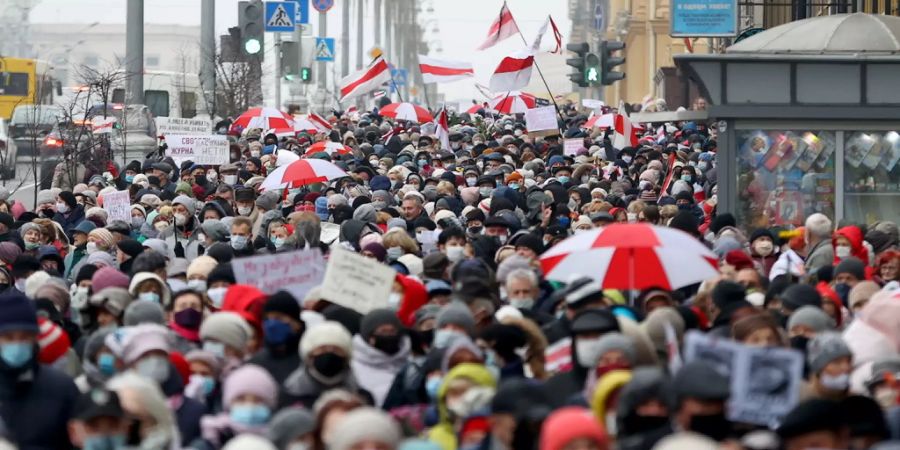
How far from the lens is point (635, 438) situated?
7.35 meters

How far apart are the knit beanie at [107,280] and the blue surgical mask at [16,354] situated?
3.11m

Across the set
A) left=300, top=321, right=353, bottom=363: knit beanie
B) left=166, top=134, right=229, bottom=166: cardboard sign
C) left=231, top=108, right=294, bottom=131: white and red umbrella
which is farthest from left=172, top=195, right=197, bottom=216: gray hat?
left=231, top=108, right=294, bottom=131: white and red umbrella

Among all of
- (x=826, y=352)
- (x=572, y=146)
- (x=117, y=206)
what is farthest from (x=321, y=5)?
(x=826, y=352)

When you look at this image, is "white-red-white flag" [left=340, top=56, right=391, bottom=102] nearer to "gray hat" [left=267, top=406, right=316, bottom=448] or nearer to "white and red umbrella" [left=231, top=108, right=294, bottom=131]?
"white and red umbrella" [left=231, top=108, right=294, bottom=131]

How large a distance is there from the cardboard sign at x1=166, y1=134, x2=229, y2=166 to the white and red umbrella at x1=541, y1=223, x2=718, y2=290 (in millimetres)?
13094

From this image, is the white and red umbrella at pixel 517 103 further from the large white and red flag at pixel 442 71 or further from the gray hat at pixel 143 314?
the gray hat at pixel 143 314

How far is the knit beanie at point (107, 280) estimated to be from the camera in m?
11.8

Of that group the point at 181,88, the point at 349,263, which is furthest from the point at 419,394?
the point at 181,88

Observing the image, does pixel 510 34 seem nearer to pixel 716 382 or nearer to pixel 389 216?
pixel 389 216

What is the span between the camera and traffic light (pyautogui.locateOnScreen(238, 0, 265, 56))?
28766 millimetres

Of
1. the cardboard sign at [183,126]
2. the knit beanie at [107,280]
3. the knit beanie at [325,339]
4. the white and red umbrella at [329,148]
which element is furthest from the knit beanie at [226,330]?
the white and red umbrella at [329,148]

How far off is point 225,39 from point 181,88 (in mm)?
17622

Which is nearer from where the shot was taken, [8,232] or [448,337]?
[448,337]

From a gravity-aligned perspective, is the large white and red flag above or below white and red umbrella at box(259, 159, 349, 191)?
above
